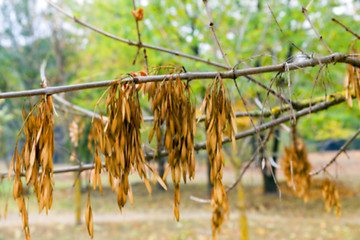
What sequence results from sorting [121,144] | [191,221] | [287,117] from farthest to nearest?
[191,221] < [287,117] < [121,144]

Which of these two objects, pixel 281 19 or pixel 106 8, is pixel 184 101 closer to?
pixel 281 19

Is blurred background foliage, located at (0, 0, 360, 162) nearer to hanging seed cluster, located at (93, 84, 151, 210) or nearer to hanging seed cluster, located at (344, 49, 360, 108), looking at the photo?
Result: hanging seed cluster, located at (344, 49, 360, 108)

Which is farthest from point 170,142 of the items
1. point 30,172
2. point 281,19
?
point 281,19

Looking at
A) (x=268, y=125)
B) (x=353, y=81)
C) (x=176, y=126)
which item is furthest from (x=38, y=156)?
(x=353, y=81)

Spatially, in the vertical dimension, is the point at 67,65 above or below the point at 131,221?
above

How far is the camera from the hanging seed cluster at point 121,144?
92 cm

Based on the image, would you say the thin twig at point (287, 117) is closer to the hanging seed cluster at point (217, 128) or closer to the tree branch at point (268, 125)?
the tree branch at point (268, 125)

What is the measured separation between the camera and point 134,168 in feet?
3.10

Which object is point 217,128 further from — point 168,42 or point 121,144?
point 168,42

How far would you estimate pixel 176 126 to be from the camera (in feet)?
3.23

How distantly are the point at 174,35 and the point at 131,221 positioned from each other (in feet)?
17.9

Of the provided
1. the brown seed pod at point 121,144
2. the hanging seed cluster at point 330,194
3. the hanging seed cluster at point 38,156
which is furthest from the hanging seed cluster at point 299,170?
the hanging seed cluster at point 38,156

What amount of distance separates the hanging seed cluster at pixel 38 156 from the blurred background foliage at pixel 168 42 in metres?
1.20

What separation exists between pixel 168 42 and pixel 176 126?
497 cm
